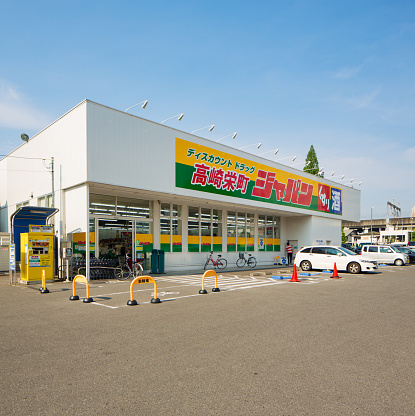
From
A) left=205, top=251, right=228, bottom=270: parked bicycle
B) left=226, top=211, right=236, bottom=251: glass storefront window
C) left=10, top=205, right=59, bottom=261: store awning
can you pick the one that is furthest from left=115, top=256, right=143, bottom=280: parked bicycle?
left=226, top=211, right=236, bottom=251: glass storefront window

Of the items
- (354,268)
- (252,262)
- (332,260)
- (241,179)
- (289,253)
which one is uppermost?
(241,179)

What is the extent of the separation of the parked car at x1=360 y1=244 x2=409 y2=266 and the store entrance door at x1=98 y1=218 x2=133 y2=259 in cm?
1846

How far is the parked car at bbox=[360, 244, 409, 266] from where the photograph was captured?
93.9ft

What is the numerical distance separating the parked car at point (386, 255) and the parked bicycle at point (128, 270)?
18831mm

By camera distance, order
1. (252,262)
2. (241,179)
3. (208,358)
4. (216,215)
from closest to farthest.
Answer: (208,358) → (241,179) → (216,215) → (252,262)

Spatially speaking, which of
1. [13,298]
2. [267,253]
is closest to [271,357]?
[13,298]

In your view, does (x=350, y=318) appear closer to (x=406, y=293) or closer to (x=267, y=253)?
(x=406, y=293)

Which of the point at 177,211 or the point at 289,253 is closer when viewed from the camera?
the point at 177,211

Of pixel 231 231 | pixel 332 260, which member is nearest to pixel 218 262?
pixel 231 231

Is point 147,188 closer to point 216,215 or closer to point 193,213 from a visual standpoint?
point 193,213

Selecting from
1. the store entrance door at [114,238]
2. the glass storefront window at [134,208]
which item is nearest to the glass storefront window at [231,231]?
the glass storefront window at [134,208]

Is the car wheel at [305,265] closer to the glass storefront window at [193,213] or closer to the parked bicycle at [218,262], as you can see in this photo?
the parked bicycle at [218,262]

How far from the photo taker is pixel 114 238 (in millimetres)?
18266

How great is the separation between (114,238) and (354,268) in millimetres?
12435
